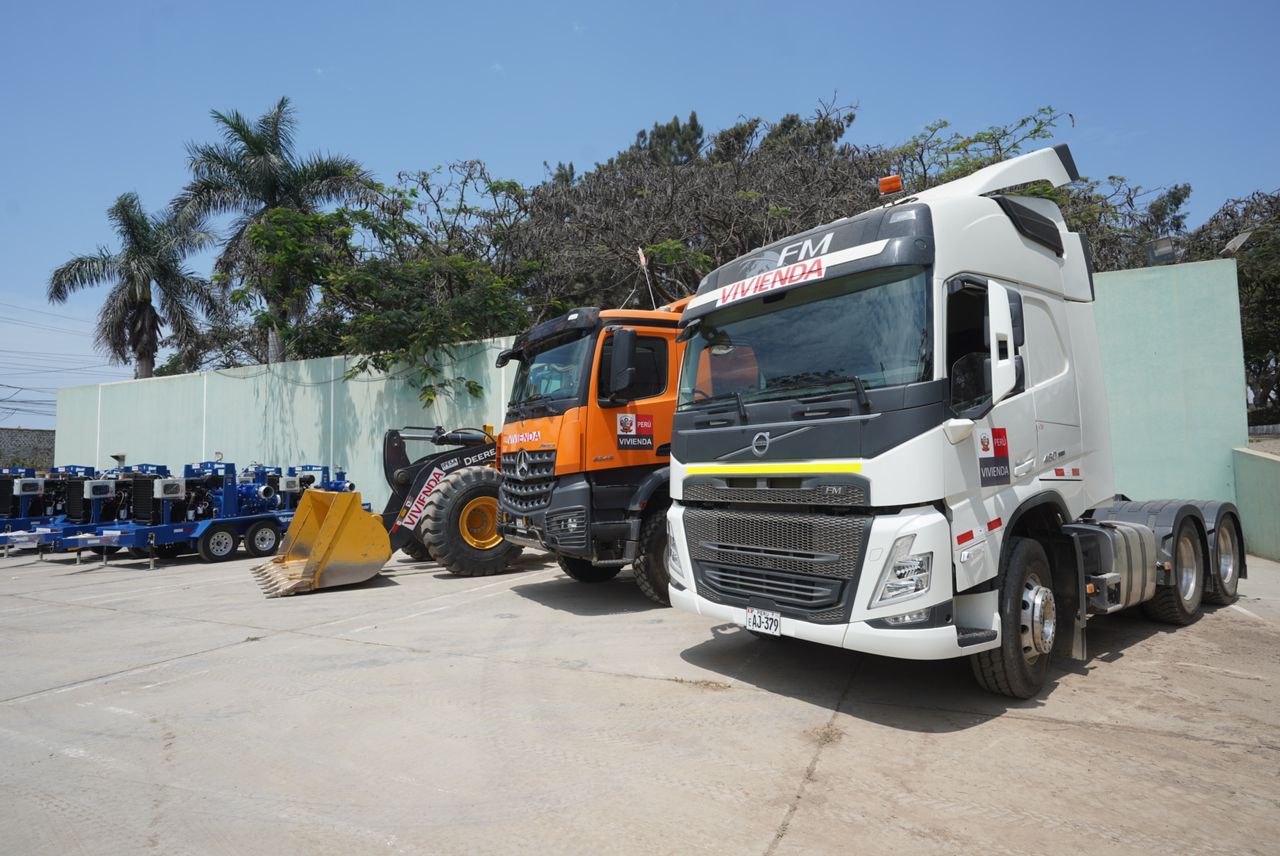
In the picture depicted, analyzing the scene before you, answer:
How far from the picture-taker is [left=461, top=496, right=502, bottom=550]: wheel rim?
9.64 meters

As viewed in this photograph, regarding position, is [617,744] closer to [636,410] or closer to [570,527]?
[570,527]

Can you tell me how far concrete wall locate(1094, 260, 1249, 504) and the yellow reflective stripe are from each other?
8.64 m

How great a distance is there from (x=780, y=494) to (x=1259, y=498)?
8.91 meters

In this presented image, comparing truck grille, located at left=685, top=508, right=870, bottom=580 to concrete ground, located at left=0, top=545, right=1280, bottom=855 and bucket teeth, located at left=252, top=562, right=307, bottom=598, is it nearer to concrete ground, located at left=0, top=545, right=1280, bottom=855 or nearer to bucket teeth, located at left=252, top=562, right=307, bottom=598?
concrete ground, located at left=0, top=545, right=1280, bottom=855

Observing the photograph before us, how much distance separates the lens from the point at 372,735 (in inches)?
176

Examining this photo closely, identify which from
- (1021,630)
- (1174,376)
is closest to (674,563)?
(1021,630)

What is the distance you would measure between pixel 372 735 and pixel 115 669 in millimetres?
2976

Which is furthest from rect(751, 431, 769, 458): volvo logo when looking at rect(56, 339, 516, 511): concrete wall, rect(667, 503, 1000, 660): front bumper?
rect(56, 339, 516, 511): concrete wall

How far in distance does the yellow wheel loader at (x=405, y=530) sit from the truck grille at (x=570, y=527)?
8.11ft

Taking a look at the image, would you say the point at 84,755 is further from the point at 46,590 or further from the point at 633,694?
the point at 46,590

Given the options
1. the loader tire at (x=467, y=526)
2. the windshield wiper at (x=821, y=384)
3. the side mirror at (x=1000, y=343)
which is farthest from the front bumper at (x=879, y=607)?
the loader tire at (x=467, y=526)

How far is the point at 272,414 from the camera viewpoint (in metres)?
18.4

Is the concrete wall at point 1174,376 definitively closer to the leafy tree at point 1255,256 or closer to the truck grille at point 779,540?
the truck grille at point 779,540

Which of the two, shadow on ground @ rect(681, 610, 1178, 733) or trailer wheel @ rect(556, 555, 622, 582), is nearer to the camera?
shadow on ground @ rect(681, 610, 1178, 733)
